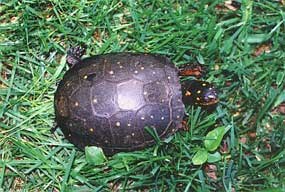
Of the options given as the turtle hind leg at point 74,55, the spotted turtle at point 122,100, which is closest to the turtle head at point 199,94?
the spotted turtle at point 122,100

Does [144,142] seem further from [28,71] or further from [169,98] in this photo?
[28,71]

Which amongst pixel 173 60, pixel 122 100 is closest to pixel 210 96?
pixel 173 60

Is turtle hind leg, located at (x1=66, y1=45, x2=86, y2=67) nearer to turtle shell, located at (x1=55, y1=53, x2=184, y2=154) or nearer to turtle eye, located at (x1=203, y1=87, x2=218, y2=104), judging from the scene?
A: turtle shell, located at (x1=55, y1=53, x2=184, y2=154)

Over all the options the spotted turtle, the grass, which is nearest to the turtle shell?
the spotted turtle

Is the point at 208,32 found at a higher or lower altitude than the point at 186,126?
higher

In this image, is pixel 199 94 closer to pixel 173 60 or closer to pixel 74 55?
pixel 173 60

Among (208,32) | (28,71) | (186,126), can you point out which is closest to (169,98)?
(186,126)
